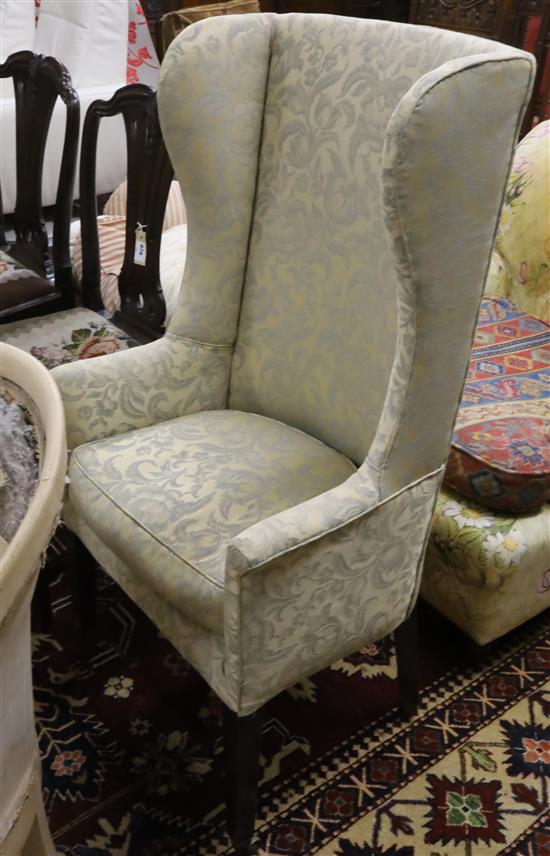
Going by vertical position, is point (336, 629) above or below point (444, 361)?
below

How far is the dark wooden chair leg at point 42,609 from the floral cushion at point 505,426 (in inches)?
29.1

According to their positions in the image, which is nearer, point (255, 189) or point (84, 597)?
point (255, 189)

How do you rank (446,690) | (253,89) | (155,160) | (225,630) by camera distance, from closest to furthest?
(225,630), (253,89), (446,690), (155,160)


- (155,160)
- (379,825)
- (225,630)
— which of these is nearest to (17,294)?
(155,160)

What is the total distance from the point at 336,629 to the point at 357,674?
408 mm

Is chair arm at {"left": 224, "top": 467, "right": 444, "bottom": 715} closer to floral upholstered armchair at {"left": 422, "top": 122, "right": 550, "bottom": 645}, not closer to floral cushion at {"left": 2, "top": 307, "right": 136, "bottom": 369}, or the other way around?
floral upholstered armchair at {"left": 422, "top": 122, "right": 550, "bottom": 645}

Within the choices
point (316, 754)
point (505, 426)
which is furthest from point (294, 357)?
point (316, 754)

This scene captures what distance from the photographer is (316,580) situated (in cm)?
100

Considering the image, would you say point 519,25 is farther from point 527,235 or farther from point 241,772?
point 241,772

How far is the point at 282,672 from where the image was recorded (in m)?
1.04

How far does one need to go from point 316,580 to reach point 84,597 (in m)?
0.58

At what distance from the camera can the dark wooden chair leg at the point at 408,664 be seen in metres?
1.25

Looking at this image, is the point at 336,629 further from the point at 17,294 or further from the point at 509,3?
the point at 509,3

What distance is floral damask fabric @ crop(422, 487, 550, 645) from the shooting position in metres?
1.32
